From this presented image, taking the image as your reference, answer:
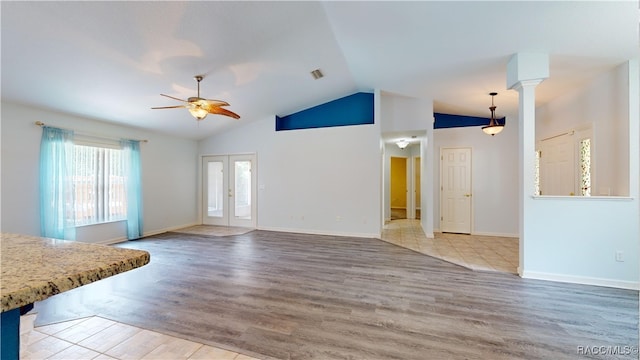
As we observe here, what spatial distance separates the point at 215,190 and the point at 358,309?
610 cm

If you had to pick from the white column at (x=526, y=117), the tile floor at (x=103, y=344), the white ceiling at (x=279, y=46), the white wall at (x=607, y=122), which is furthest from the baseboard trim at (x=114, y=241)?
the white wall at (x=607, y=122)

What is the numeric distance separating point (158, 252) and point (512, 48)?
6337mm

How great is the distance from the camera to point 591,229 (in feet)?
10.8

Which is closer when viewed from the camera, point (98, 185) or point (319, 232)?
point (98, 185)

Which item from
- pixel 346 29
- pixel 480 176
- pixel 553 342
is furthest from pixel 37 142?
pixel 480 176

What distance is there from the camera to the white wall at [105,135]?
4102 millimetres

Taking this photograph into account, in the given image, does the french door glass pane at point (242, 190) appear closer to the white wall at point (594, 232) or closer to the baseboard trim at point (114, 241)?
the baseboard trim at point (114, 241)

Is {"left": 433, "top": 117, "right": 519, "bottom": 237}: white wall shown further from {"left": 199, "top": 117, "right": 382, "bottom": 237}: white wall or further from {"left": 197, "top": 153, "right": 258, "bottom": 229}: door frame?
{"left": 197, "top": 153, "right": 258, "bottom": 229}: door frame

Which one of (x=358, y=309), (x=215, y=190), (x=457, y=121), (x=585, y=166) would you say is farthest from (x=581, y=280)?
(x=215, y=190)

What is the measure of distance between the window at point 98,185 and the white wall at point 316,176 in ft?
8.67

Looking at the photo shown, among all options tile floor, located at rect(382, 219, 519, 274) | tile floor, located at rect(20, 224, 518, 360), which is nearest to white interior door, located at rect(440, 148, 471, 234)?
tile floor, located at rect(382, 219, 519, 274)

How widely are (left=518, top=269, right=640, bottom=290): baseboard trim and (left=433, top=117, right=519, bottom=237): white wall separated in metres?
2.87

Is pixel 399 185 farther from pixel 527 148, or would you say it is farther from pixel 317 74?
pixel 527 148

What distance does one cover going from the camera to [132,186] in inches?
228
